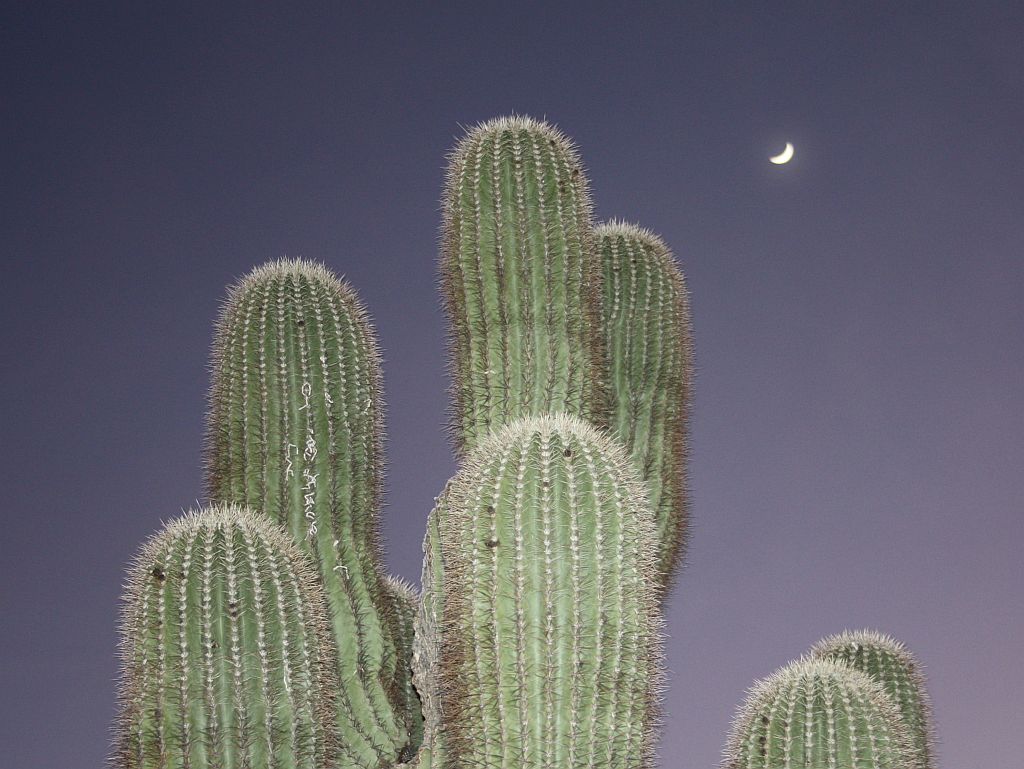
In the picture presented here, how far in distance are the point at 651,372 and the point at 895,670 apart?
7.23ft

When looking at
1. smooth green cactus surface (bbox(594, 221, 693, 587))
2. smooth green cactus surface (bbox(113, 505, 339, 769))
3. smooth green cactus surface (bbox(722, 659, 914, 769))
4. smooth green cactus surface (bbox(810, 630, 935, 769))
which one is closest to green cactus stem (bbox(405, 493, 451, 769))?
smooth green cactus surface (bbox(113, 505, 339, 769))

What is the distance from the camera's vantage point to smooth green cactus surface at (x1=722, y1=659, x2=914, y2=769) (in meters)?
4.98

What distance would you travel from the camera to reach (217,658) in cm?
441

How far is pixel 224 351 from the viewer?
5.79m

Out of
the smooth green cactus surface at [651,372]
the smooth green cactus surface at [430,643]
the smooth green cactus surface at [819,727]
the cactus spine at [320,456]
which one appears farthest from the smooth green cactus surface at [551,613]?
the smooth green cactus surface at [651,372]

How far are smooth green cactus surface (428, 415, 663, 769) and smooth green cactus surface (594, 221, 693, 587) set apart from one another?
2.27 metres

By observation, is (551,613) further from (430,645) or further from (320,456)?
(320,456)

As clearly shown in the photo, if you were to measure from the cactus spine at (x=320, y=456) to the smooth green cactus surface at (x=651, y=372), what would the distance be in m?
1.54

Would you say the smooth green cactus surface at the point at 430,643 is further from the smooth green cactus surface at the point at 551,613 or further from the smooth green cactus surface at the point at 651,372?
the smooth green cactus surface at the point at 651,372

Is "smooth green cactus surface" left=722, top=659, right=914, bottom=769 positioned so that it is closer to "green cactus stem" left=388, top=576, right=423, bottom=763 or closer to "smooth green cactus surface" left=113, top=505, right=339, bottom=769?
"green cactus stem" left=388, top=576, right=423, bottom=763

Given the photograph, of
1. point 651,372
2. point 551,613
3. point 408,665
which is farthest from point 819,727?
point 651,372

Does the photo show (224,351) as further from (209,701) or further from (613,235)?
(613,235)

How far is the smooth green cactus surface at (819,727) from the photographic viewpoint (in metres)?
4.98

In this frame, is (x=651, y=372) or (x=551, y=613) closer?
(x=551, y=613)
